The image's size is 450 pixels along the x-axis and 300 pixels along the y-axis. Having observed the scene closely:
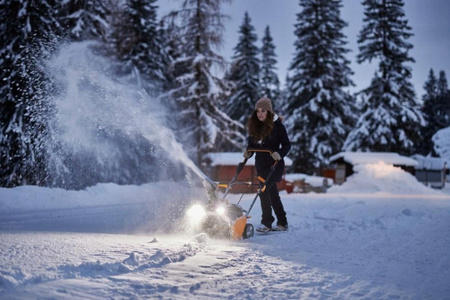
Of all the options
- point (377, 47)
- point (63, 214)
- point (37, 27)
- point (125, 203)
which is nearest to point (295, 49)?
point (377, 47)

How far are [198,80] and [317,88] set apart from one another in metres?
17.1

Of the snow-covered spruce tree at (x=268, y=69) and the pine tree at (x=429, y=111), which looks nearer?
the snow-covered spruce tree at (x=268, y=69)

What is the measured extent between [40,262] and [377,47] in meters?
36.5

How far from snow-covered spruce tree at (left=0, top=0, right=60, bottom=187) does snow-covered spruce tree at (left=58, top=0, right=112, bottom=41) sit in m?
5.71

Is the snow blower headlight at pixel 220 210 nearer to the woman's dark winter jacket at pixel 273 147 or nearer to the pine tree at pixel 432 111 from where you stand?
the woman's dark winter jacket at pixel 273 147

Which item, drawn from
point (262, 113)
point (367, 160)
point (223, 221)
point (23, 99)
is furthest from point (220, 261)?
point (367, 160)

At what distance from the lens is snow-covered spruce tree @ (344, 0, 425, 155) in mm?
34875

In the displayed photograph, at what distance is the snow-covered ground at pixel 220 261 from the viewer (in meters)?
3.18

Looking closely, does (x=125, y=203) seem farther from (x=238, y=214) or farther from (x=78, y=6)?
(x=78, y=6)

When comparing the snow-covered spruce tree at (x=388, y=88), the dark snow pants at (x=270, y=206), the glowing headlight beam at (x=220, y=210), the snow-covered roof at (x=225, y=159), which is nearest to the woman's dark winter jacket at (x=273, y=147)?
the dark snow pants at (x=270, y=206)

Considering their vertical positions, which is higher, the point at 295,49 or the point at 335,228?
the point at 295,49

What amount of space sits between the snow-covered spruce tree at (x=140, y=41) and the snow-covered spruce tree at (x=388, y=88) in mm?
18143

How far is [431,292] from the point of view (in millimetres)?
3441

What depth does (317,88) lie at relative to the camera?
38.2 metres
